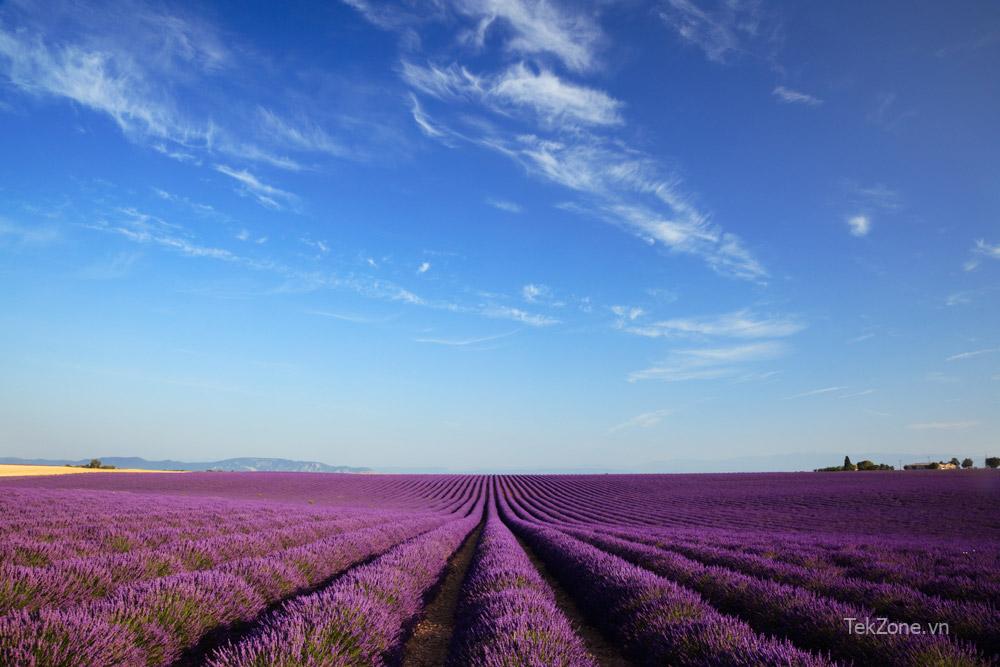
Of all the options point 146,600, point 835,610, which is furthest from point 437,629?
point 835,610

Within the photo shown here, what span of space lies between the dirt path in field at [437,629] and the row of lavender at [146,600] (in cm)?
159

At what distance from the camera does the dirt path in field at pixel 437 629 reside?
→ 4.55 meters

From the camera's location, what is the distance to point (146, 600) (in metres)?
3.65

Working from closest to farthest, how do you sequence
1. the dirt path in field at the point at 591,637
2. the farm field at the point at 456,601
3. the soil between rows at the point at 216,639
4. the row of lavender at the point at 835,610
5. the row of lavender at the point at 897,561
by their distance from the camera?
the farm field at the point at 456,601, the row of lavender at the point at 835,610, the soil between rows at the point at 216,639, the dirt path in field at the point at 591,637, the row of lavender at the point at 897,561

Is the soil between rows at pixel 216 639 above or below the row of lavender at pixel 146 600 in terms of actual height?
below

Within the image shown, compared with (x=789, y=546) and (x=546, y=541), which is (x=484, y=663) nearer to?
(x=546, y=541)

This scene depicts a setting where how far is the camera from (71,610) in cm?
321

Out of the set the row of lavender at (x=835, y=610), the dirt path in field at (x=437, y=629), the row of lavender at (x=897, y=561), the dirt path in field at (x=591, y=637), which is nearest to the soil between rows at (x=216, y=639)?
the dirt path in field at (x=437, y=629)

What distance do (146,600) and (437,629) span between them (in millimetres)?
3157

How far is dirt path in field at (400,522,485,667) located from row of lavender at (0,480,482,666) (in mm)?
1592

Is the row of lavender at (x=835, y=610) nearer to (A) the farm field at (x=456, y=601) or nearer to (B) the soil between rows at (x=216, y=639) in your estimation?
(A) the farm field at (x=456, y=601)

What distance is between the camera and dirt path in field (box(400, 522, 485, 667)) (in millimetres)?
4551

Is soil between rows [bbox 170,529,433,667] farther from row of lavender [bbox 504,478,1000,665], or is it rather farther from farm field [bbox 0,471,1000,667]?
row of lavender [bbox 504,478,1000,665]

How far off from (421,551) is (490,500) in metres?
27.0
